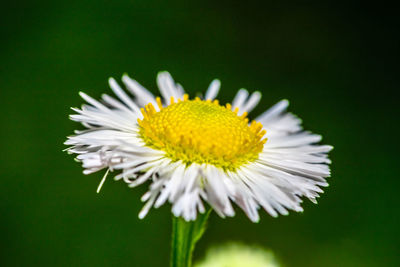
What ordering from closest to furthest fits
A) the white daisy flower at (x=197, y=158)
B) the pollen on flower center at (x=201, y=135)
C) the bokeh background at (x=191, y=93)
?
the white daisy flower at (x=197, y=158), the pollen on flower center at (x=201, y=135), the bokeh background at (x=191, y=93)

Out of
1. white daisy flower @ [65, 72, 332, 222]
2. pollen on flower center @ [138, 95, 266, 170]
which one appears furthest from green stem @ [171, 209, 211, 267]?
pollen on flower center @ [138, 95, 266, 170]

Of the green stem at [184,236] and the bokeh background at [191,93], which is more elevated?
the bokeh background at [191,93]

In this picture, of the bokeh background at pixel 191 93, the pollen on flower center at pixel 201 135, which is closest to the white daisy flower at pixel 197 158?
the pollen on flower center at pixel 201 135

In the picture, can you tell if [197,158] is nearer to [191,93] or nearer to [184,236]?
[184,236]

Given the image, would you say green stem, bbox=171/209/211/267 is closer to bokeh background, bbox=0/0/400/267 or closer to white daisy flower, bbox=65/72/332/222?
white daisy flower, bbox=65/72/332/222

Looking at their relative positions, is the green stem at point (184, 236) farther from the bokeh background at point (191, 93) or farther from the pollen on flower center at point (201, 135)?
the bokeh background at point (191, 93)
